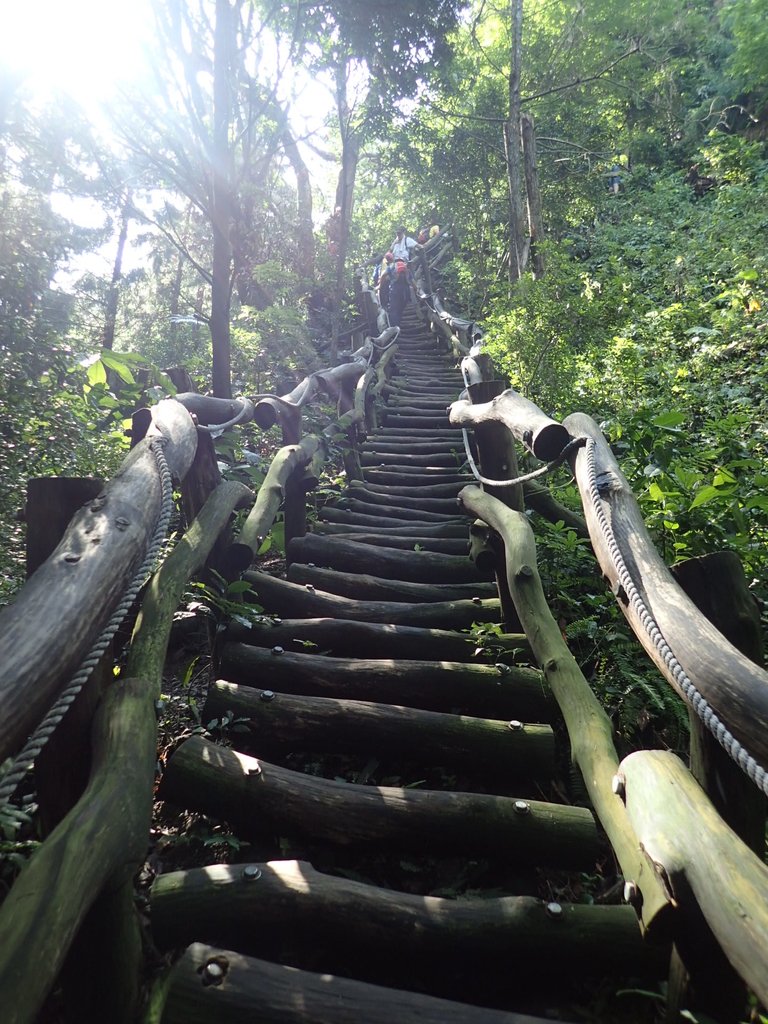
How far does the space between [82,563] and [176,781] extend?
3.33 feet

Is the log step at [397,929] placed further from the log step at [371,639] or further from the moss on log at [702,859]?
the log step at [371,639]

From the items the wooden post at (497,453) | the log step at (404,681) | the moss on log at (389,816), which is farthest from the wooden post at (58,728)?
the wooden post at (497,453)

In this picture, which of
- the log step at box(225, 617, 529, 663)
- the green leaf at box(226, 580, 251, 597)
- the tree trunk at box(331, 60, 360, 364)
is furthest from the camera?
the tree trunk at box(331, 60, 360, 364)

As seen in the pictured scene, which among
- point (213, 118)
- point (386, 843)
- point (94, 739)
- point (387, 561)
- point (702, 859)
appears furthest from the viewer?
point (213, 118)

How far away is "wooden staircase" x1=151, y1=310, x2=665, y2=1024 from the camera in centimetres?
160

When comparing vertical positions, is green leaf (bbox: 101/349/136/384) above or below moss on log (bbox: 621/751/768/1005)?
above

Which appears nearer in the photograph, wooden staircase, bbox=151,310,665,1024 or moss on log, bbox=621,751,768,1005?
moss on log, bbox=621,751,768,1005

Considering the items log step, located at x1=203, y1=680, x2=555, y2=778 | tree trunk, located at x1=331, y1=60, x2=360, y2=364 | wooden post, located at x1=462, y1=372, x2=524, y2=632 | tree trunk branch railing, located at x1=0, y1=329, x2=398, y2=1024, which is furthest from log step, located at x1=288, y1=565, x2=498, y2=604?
tree trunk, located at x1=331, y1=60, x2=360, y2=364

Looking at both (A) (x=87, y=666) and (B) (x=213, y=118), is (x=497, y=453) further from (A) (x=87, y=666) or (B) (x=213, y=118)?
(B) (x=213, y=118)

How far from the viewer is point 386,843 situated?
201cm

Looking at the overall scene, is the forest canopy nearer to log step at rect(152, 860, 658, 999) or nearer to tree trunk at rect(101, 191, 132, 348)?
tree trunk at rect(101, 191, 132, 348)

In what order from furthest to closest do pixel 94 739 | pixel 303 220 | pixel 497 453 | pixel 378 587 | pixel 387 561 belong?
1. pixel 303 220
2. pixel 387 561
3. pixel 497 453
4. pixel 378 587
5. pixel 94 739

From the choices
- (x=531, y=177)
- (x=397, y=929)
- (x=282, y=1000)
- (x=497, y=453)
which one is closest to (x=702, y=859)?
(x=397, y=929)

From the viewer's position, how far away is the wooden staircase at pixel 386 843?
1.60 m
